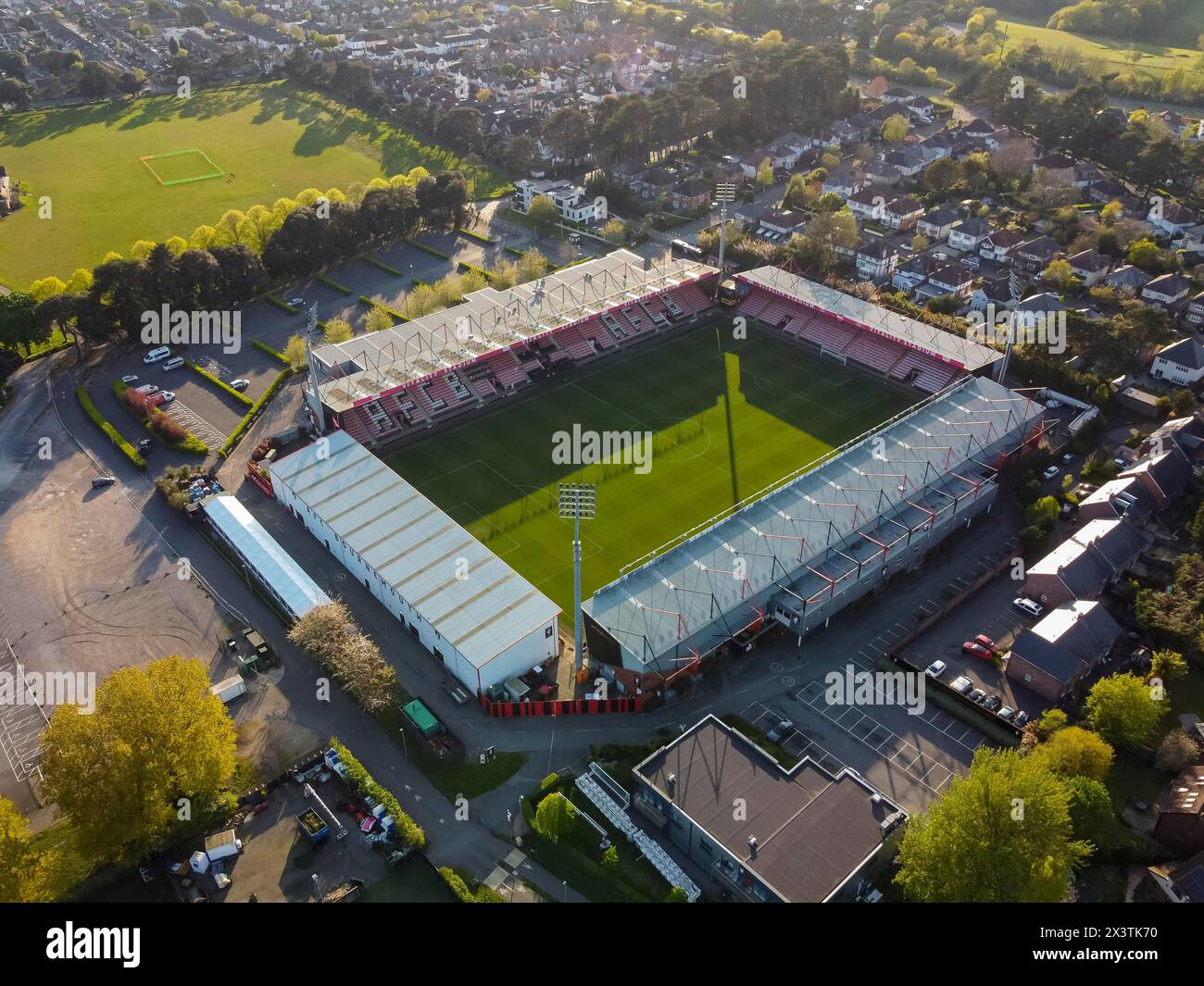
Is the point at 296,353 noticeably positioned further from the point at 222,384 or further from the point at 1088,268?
the point at 1088,268

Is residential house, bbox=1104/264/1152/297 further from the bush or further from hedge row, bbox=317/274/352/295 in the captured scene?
hedge row, bbox=317/274/352/295

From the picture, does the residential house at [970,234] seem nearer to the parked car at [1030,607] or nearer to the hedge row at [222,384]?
the parked car at [1030,607]

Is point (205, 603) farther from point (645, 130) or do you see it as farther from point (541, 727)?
point (645, 130)

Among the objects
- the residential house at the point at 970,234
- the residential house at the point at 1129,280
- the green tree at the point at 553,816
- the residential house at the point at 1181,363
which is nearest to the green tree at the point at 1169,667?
the green tree at the point at 553,816

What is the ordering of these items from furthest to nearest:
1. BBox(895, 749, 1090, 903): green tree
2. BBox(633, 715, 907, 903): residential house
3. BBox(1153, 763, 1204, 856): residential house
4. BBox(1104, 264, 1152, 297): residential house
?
BBox(1104, 264, 1152, 297): residential house
BBox(1153, 763, 1204, 856): residential house
BBox(633, 715, 907, 903): residential house
BBox(895, 749, 1090, 903): green tree

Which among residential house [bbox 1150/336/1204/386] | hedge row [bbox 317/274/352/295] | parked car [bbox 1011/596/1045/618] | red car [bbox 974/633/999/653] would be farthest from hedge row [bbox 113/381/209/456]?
residential house [bbox 1150/336/1204/386]
